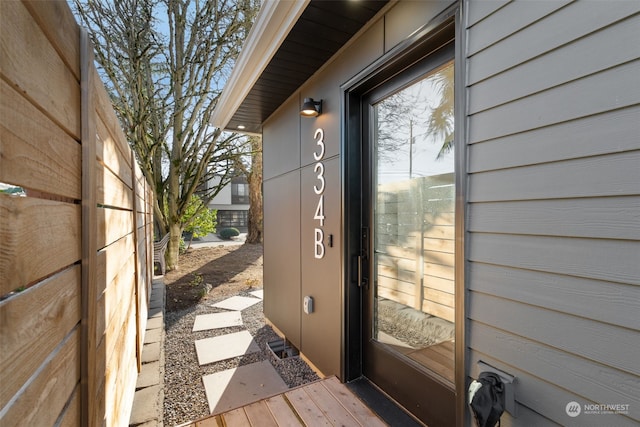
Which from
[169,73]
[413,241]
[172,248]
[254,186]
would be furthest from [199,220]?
[413,241]

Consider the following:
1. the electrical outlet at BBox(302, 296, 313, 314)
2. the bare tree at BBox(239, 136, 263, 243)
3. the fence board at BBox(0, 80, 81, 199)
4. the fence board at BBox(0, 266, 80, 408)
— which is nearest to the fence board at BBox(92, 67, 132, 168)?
the fence board at BBox(0, 80, 81, 199)

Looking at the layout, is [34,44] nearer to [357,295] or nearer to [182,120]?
[357,295]

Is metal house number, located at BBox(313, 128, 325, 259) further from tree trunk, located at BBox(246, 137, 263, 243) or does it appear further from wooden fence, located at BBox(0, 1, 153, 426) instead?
tree trunk, located at BBox(246, 137, 263, 243)

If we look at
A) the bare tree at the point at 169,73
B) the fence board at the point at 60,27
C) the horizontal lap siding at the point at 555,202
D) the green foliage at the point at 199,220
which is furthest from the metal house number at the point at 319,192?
the green foliage at the point at 199,220

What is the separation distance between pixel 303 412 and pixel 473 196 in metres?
1.60

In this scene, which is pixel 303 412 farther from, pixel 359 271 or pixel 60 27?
pixel 60 27

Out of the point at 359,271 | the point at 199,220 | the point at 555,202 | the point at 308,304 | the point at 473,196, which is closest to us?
the point at 555,202

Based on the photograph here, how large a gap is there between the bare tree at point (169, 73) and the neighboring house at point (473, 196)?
16.5ft

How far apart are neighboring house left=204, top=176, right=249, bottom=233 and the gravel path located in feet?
63.7

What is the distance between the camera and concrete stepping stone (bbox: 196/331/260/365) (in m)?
3.05

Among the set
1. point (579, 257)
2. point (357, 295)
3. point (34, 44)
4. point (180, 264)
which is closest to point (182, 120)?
point (180, 264)

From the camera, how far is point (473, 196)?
136 cm

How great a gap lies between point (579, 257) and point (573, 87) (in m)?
0.60

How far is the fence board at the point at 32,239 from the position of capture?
56 cm
